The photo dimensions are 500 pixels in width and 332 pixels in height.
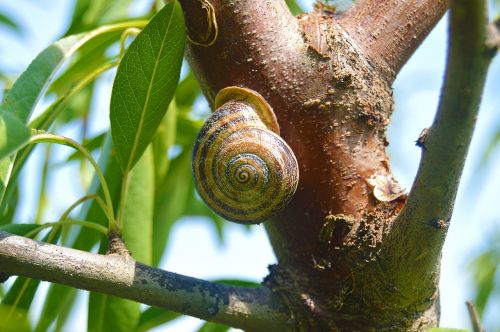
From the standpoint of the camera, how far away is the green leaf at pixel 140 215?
1523 mm

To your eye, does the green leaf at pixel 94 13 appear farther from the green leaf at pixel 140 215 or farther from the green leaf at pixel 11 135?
the green leaf at pixel 11 135

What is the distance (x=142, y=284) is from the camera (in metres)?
1.06

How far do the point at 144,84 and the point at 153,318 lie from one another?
608mm

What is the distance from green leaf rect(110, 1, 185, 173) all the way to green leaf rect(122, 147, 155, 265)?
0.20 meters

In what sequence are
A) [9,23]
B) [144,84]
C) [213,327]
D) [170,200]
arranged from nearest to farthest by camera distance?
[144,84], [213,327], [170,200], [9,23]

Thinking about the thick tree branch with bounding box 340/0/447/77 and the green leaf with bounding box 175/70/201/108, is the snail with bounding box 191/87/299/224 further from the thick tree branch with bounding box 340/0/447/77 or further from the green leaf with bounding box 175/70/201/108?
the green leaf with bounding box 175/70/201/108

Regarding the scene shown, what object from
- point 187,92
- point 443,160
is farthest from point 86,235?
point 443,160

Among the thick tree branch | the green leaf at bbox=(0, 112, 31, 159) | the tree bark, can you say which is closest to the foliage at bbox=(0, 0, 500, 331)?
the green leaf at bbox=(0, 112, 31, 159)

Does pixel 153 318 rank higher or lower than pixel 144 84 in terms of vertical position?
lower

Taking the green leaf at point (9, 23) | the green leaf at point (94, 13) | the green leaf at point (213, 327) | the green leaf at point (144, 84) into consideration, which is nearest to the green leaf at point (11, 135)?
the green leaf at point (144, 84)

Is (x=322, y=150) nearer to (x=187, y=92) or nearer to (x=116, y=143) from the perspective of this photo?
(x=116, y=143)

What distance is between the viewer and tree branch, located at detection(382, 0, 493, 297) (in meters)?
0.76

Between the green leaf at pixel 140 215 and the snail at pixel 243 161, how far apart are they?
0.98 feet

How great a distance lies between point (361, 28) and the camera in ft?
4.19
